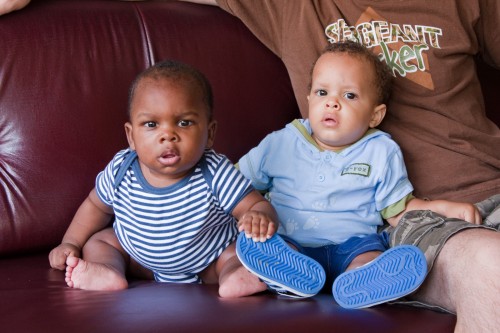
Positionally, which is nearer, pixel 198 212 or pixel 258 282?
pixel 258 282

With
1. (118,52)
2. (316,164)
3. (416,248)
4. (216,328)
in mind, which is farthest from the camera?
(118,52)

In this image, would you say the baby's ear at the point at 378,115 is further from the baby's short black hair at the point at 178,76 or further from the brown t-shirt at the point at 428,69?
the baby's short black hair at the point at 178,76

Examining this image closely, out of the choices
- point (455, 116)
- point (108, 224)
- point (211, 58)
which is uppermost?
point (211, 58)

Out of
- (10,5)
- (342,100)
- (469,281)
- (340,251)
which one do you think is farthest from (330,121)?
(10,5)

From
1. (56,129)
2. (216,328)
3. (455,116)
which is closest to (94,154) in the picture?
(56,129)

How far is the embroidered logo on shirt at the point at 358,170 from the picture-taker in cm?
188

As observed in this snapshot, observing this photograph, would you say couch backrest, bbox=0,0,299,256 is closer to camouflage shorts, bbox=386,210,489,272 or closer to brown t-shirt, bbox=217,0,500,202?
brown t-shirt, bbox=217,0,500,202

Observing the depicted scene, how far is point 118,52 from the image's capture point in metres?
2.09

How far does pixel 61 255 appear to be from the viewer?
5.92ft

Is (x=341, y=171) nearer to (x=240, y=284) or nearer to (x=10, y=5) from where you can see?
(x=240, y=284)

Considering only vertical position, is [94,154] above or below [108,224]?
above

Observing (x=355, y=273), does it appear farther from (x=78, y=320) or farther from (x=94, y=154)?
(x=94, y=154)

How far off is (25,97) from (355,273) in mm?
974

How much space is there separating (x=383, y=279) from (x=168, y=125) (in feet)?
1.81
